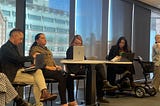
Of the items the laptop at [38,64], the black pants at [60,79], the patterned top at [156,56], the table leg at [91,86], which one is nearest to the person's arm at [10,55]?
the laptop at [38,64]

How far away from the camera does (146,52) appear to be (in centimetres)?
953

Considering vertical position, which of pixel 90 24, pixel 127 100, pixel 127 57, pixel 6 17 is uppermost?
pixel 90 24

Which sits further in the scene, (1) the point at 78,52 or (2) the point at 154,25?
(2) the point at 154,25

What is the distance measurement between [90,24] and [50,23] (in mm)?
1413

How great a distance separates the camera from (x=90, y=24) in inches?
284

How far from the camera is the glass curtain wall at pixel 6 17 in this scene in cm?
504

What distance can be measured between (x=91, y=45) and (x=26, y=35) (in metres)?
2.20

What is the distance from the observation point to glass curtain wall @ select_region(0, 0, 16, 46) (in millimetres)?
5039

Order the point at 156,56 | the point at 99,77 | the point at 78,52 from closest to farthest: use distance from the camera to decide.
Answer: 1. the point at 78,52
2. the point at 99,77
3. the point at 156,56

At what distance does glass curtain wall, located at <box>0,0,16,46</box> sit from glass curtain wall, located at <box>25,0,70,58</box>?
36cm

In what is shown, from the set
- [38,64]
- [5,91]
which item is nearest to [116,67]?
[38,64]

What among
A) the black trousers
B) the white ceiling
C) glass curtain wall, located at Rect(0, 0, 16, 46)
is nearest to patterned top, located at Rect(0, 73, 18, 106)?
the black trousers

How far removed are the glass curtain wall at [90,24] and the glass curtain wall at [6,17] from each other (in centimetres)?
198

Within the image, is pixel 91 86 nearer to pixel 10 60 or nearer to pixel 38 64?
pixel 38 64
